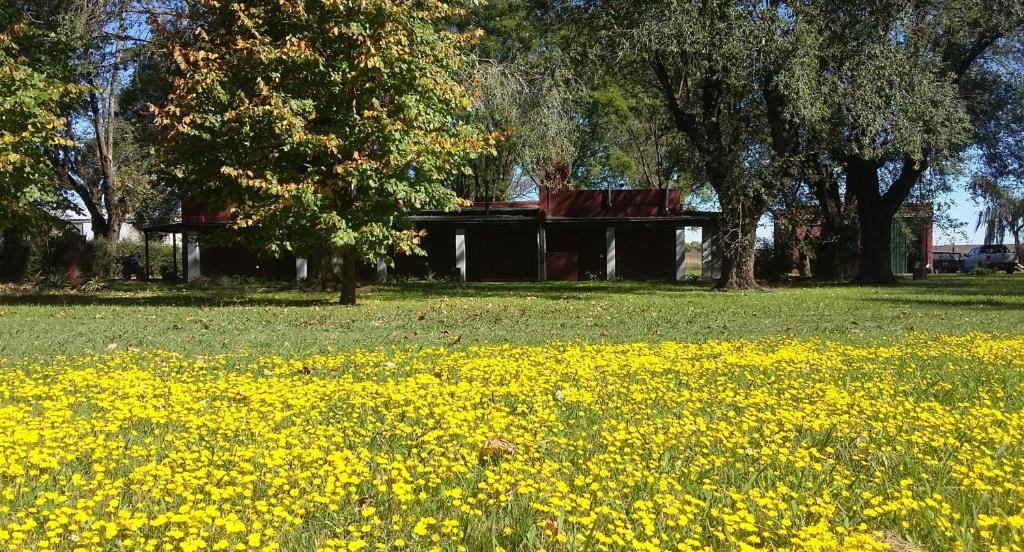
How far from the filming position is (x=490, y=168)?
42.0 m

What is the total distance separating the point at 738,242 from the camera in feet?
76.5

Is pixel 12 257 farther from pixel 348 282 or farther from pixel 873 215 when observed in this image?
pixel 873 215

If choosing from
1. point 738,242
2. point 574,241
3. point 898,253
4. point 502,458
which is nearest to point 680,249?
point 574,241

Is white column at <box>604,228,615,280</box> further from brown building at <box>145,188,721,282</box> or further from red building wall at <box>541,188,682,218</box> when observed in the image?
red building wall at <box>541,188,682,218</box>

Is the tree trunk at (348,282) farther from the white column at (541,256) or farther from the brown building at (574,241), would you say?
the white column at (541,256)

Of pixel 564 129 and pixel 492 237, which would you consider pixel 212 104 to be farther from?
pixel 492 237

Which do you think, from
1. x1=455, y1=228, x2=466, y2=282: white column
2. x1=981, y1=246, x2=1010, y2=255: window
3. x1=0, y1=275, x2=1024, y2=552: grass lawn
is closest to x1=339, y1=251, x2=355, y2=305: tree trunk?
x1=0, y1=275, x2=1024, y2=552: grass lawn

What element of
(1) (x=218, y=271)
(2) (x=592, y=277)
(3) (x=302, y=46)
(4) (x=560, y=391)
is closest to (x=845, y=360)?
(4) (x=560, y=391)

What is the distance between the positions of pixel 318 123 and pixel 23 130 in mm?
5507

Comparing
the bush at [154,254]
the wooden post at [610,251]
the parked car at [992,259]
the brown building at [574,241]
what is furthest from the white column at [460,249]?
the parked car at [992,259]

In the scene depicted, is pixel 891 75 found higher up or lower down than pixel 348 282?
higher up

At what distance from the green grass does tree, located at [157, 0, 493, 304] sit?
6.50 ft

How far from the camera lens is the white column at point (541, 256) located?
33750 millimetres

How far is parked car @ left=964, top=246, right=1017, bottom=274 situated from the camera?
155 feet
